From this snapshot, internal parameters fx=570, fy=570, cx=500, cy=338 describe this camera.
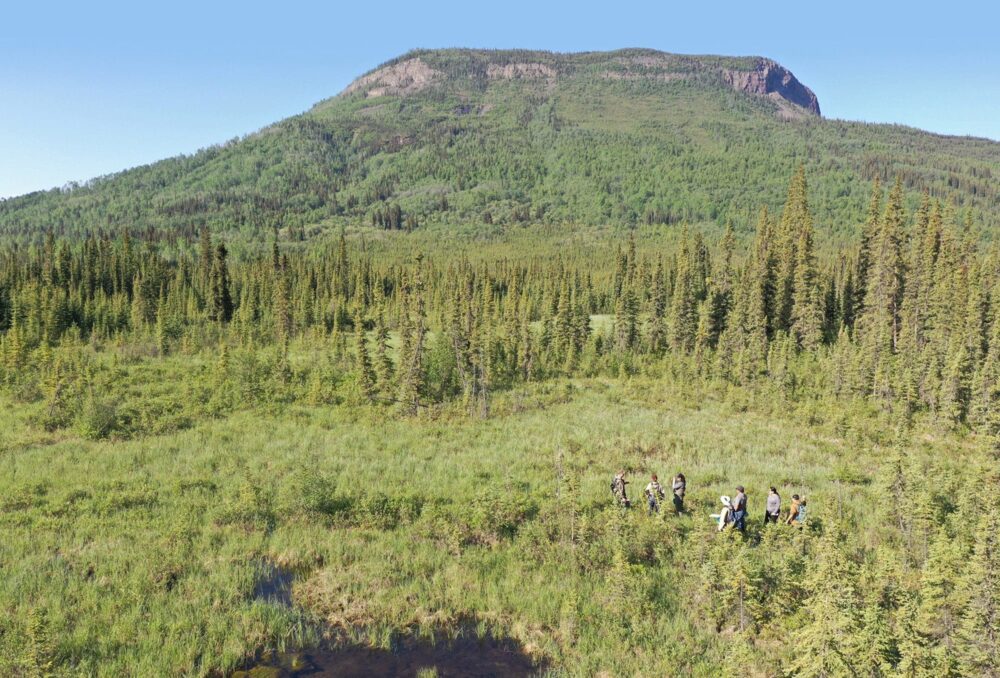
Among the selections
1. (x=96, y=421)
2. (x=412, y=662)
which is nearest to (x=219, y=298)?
(x=96, y=421)

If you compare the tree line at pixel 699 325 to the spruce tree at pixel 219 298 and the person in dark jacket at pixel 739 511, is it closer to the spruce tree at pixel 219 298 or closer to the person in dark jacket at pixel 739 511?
the spruce tree at pixel 219 298

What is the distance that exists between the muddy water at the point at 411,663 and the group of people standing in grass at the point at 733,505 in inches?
291

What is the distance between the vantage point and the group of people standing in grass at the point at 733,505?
17.8 m

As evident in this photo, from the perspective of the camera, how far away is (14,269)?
87812 millimetres

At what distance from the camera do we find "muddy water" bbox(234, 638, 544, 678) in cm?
1213

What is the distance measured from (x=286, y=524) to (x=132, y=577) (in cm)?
494

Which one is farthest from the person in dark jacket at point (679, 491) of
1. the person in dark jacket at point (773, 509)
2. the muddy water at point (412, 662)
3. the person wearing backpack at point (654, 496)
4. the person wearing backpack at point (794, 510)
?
the muddy water at point (412, 662)

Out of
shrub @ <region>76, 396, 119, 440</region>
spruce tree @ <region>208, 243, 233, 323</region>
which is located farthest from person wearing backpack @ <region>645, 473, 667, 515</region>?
spruce tree @ <region>208, 243, 233, 323</region>

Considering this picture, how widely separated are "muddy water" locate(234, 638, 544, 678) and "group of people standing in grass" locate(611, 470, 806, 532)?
7.39 m

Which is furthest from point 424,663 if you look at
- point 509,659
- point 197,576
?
point 197,576

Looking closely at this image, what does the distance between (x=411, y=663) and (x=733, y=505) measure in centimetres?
1112

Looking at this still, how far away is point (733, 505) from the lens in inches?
716

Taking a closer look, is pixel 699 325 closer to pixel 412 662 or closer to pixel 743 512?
pixel 743 512

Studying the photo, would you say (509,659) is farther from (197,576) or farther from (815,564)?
(197,576)
